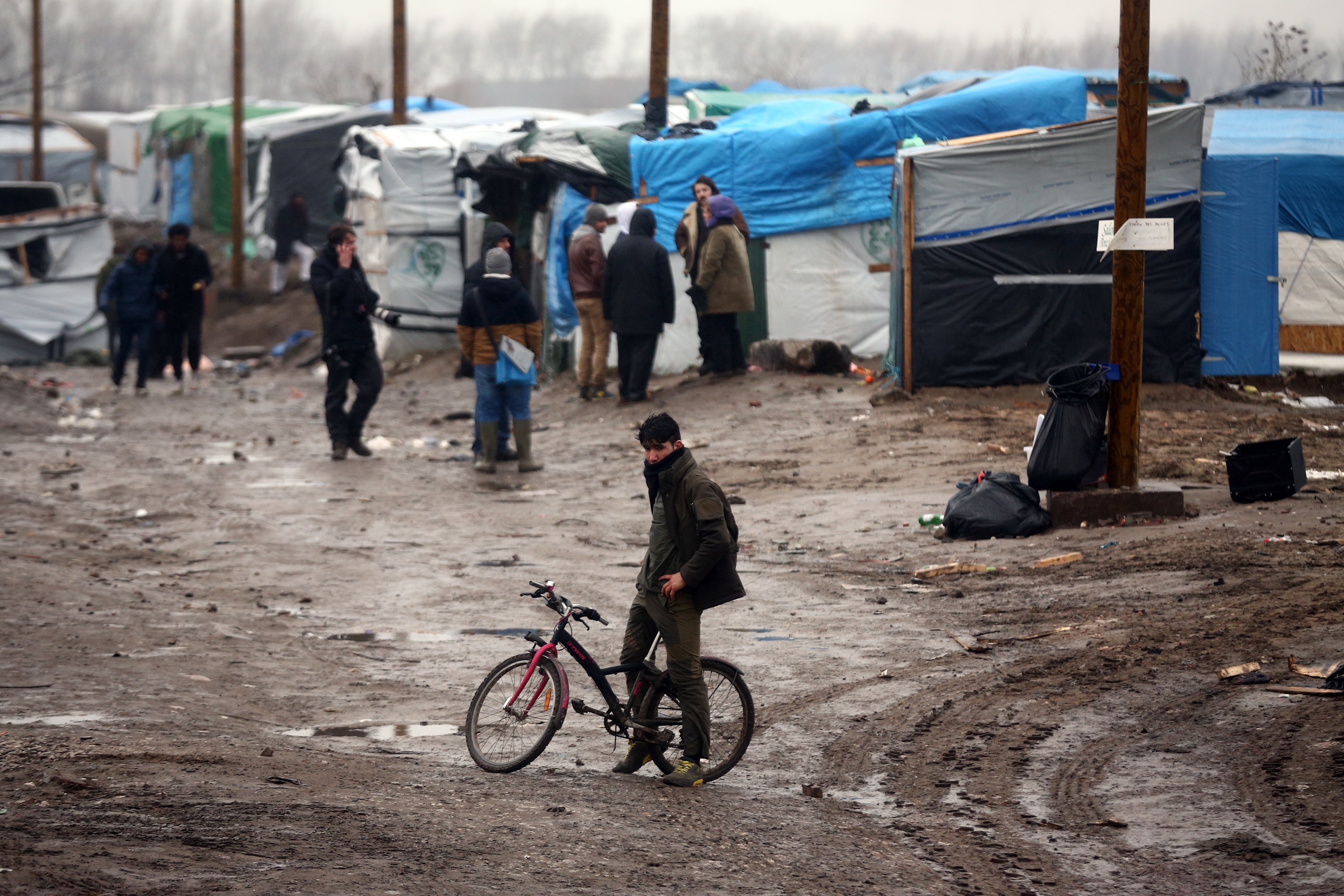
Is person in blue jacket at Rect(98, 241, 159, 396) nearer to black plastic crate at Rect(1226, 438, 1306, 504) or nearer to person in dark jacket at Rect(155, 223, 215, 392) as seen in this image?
person in dark jacket at Rect(155, 223, 215, 392)

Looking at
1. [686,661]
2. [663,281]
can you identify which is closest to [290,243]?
[663,281]

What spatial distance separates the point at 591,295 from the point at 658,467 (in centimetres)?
1160

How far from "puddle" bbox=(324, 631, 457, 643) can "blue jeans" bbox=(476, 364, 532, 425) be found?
4.93 meters

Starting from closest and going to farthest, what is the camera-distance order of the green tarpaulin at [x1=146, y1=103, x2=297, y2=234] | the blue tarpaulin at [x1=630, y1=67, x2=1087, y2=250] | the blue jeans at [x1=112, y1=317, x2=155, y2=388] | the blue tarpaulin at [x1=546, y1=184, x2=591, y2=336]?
the blue tarpaulin at [x1=630, y1=67, x2=1087, y2=250]
the blue tarpaulin at [x1=546, y1=184, x2=591, y2=336]
the blue jeans at [x1=112, y1=317, x2=155, y2=388]
the green tarpaulin at [x1=146, y1=103, x2=297, y2=234]

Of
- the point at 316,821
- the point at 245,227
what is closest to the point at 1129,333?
the point at 316,821

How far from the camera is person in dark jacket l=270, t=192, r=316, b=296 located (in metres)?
29.0

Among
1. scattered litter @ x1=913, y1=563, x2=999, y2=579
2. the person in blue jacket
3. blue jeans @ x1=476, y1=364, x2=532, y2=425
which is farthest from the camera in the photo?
the person in blue jacket

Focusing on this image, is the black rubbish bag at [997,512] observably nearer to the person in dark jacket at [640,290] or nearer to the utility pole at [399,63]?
the person in dark jacket at [640,290]

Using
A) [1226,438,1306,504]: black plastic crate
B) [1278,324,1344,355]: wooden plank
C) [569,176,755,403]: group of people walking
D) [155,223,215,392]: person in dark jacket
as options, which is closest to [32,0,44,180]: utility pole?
[155,223,215,392]: person in dark jacket

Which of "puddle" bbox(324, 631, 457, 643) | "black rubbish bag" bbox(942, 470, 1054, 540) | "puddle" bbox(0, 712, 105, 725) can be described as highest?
"black rubbish bag" bbox(942, 470, 1054, 540)

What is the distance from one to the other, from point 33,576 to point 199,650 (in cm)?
196

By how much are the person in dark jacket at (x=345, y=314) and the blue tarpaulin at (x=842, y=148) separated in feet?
18.1

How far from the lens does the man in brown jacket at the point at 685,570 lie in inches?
213

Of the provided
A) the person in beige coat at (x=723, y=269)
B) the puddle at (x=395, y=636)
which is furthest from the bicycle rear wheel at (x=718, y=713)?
the person in beige coat at (x=723, y=269)
